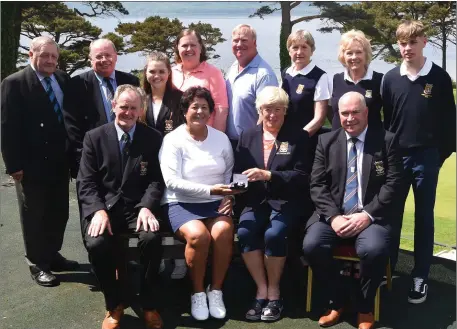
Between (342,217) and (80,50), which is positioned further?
(80,50)

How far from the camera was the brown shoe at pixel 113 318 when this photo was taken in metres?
3.70

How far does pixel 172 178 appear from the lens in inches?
153

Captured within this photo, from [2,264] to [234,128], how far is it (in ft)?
7.80

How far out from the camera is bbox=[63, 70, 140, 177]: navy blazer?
169 inches

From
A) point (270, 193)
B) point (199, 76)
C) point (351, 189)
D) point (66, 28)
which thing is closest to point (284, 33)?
point (66, 28)

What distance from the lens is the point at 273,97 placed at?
393 cm

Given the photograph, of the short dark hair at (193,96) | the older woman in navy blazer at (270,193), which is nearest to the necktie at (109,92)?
the short dark hair at (193,96)

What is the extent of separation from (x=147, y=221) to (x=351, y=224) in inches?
53.1

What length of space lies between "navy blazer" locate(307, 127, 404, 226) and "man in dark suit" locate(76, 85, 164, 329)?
1.11m

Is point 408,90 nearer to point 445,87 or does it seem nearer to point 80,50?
point 445,87

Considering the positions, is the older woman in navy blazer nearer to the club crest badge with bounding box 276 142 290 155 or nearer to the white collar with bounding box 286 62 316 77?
the club crest badge with bounding box 276 142 290 155

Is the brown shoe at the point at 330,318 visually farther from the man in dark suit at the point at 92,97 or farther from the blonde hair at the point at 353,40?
the man in dark suit at the point at 92,97

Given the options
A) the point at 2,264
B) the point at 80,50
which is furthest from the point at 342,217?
the point at 80,50

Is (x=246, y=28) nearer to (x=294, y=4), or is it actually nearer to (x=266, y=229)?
(x=266, y=229)
